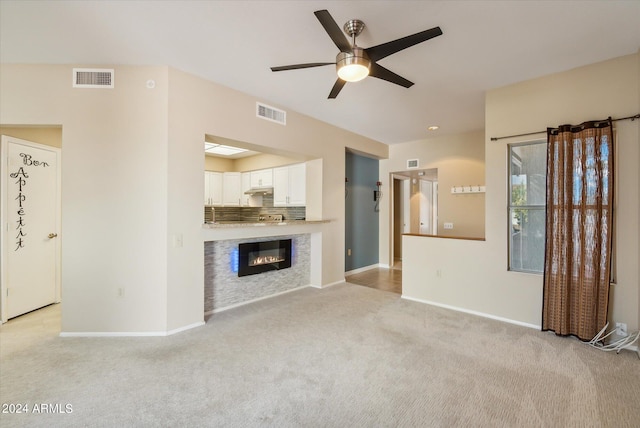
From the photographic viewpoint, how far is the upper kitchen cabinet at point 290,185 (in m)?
5.22

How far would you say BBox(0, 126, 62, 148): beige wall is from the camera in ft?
11.1

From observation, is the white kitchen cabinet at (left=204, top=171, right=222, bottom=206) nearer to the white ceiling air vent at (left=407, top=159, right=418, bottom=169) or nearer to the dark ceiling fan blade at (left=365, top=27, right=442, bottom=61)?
the white ceiling air vent at (left=407, top=159, right=418, bottom=169)

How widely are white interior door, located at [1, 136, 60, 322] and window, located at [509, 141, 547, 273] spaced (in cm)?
612

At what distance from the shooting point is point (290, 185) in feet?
17.9

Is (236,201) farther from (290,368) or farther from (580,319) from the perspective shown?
(580,319)

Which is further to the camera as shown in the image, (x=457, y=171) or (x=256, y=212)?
(x=256, y=212)

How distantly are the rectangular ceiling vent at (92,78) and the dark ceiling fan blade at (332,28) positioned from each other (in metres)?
2.53

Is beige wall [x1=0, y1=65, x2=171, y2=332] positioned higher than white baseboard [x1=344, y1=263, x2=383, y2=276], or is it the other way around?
beige wall [x1=0, y1=65, x2=171, y2=332]

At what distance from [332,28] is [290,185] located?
368 cm

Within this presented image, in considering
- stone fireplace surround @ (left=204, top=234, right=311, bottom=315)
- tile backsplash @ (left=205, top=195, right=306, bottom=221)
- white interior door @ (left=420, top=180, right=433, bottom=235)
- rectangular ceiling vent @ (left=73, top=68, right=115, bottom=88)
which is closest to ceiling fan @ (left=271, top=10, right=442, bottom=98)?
rectangular ceiling vent @ (left=73, top=68, right=115, bottom=88)

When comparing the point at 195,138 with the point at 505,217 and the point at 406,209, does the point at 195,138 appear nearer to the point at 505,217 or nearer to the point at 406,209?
the point at 505,217

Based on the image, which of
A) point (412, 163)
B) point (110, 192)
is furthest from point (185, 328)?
point (412, 163)

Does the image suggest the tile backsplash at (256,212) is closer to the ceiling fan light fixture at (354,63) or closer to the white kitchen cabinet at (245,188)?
the white kitchen cabinet at (245,188)

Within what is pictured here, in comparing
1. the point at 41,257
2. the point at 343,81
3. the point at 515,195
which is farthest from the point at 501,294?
the point at 41,257
